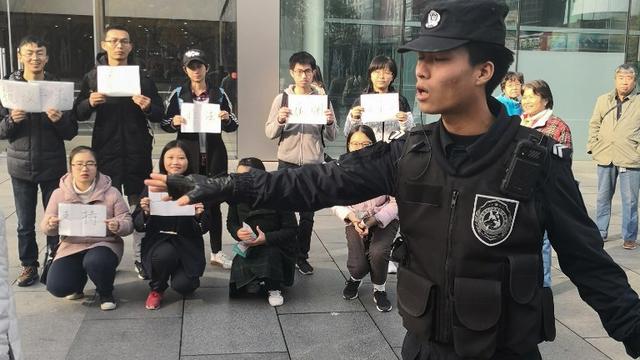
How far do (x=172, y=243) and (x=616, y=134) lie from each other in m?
4.88

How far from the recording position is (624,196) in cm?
669

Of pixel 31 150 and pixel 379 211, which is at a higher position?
pixel 31 150

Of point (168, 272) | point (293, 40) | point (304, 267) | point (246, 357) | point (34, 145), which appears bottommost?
point (246, 357)

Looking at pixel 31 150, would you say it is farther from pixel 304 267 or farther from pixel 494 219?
pixel 494 219

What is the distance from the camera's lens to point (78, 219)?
14.9ft

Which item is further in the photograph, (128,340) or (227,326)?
(227,326)

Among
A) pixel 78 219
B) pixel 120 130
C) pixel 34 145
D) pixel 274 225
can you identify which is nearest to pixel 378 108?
pixel 274 225

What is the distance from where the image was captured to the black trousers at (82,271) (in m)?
4.49

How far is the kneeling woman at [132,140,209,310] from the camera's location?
15.3 feet

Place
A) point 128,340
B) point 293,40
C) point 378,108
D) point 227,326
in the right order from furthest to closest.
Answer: point 293,40
point 378,108
point 227,326
point 128,340

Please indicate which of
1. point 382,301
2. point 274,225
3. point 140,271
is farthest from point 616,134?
point 140,271

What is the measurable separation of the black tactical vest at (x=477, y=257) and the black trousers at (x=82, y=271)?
3184mm

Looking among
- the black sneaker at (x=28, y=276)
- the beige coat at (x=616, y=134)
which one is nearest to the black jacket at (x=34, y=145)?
the black sneaker at (x=28, y=276)

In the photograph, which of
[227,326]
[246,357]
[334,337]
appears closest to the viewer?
[246,357]
